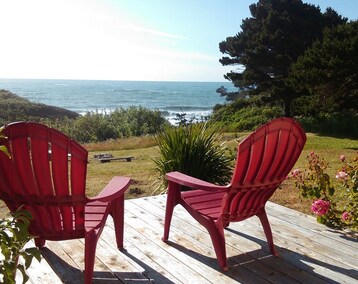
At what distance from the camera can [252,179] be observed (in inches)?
95.0

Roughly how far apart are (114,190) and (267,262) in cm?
116

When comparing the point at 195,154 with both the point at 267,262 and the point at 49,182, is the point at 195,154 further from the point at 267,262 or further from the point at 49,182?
the point at 49,182

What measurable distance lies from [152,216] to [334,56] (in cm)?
1064

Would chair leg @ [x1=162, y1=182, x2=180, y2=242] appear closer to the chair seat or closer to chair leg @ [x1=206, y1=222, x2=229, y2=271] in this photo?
the chair seat

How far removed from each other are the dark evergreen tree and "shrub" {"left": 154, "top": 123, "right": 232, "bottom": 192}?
587 inches

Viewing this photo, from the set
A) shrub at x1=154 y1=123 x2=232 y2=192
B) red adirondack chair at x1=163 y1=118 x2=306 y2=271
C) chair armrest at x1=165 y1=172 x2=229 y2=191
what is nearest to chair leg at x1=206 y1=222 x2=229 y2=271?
red adirondack chair at x1=163 y1=118 x2=306 y2=271

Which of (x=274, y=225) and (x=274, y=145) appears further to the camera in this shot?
(x=274, y=225)

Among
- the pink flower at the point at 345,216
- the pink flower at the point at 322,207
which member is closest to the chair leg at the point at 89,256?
the pink flower at the point at 322,207

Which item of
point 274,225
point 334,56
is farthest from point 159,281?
point 334,56

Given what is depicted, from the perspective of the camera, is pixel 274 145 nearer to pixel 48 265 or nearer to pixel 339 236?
pixel 339 236

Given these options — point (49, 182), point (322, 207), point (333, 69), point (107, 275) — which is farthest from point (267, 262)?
point (333, 69)

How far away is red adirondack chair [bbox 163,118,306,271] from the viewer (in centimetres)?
232

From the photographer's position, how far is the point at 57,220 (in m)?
2.26

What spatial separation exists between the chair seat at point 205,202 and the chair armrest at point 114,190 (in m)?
0.49
